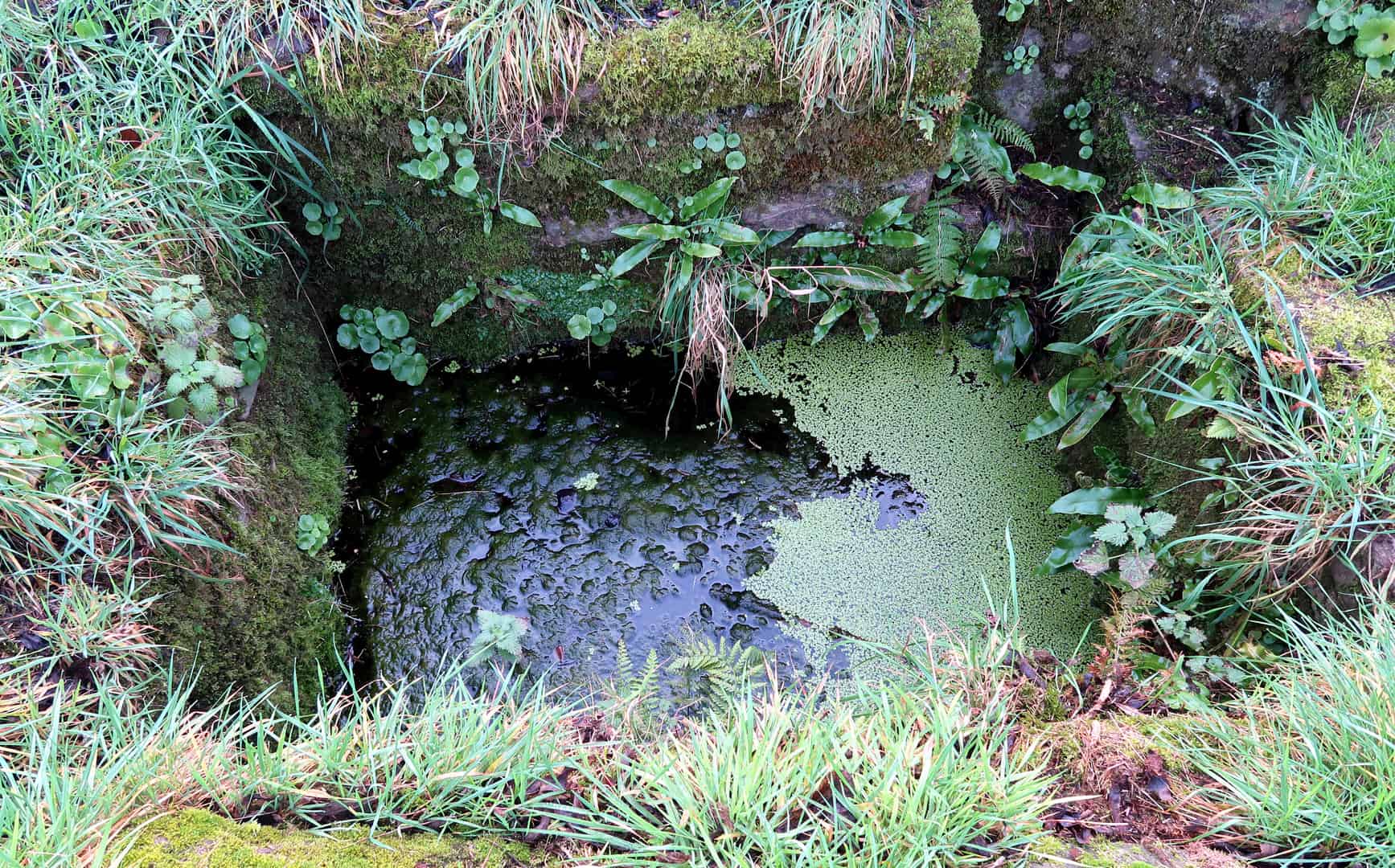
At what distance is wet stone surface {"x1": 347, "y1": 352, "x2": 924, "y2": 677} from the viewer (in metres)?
2.36

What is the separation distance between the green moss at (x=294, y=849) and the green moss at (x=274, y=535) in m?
0.64

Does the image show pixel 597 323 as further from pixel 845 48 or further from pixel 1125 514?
pixel 1125 514

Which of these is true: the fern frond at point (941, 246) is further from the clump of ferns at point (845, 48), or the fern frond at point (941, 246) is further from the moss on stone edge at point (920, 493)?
the clump of ferns at point (845, 48)

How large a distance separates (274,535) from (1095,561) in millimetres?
2198

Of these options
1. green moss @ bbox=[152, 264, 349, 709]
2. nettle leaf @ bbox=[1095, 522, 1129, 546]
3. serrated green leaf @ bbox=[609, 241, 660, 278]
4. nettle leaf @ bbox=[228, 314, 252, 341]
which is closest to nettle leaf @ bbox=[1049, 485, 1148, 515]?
nettle leaf @ bbox=[1095, 522, 1129, 546]

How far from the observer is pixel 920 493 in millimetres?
2619

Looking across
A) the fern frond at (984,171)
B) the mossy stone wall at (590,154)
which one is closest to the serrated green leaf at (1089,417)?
the fern frond at (984,171)

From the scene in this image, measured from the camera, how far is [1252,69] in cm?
252

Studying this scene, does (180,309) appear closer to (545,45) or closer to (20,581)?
(20,581)

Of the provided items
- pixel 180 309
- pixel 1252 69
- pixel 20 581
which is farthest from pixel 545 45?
pixel 1252 69

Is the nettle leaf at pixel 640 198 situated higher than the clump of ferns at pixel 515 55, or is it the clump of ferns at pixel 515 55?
the clump of ferns at pixel 515 55

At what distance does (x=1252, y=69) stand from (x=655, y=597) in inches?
97.7

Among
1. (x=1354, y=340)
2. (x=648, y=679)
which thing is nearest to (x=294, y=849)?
(x=648, y=679)

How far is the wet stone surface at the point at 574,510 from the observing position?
236cm
